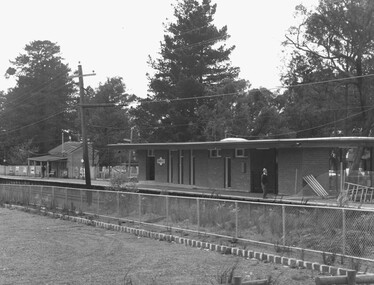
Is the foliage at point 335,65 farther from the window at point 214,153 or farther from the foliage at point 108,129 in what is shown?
the foliage at point 108,129

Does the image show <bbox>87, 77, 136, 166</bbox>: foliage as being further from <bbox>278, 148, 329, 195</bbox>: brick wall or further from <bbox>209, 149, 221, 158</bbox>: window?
<bbox>278, 148, 329, 195</bbox>: brick wall

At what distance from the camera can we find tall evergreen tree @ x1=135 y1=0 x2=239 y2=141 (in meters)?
63.8

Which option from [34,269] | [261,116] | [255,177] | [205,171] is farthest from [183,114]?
[34,269]

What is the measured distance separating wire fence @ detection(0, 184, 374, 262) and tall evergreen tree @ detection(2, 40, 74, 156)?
78.5 metres

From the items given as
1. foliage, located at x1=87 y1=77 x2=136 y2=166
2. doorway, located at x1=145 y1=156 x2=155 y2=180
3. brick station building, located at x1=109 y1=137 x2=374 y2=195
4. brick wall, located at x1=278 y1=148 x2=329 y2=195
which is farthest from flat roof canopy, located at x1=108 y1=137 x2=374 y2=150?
foliage, located at x1=87 y1=77 x2=136 y2=166

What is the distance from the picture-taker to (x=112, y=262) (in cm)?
1225

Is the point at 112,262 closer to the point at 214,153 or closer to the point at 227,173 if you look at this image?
the point at 227,173

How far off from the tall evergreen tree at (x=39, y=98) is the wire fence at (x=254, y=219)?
78549 millimetres

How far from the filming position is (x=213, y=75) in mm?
65812

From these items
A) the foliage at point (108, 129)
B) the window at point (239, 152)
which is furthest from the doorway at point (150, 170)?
the foliage at point (108, 129)

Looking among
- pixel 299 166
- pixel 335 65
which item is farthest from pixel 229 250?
pixel 335 65

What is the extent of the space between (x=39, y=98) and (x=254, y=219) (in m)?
90.5

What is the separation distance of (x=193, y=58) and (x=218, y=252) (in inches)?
2078

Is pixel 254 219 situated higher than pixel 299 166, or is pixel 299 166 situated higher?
pixel 299 166
